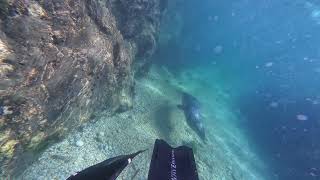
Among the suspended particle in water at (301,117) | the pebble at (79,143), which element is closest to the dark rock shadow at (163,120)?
the pebble at (79,143)

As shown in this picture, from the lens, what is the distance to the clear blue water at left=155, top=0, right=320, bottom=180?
51.1 feet

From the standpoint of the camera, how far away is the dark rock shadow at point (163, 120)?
28.1 ft

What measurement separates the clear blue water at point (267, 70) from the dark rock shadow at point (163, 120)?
19.1ft

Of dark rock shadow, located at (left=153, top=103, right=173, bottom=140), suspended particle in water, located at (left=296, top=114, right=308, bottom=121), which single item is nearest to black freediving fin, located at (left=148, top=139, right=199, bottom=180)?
dark rock shadow, located at (left=153, top=103, right=173, bottom=140)

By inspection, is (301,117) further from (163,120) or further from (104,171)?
(104,171)

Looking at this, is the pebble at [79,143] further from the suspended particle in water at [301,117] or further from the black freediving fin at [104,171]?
the suspended particle in water at [301,117]

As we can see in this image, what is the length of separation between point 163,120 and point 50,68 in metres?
5.50

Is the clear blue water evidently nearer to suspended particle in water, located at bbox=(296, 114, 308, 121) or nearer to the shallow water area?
suspended particle in water, located at bbox=(296, 114, 308, 121)

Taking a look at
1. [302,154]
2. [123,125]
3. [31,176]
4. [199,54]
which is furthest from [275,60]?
[31,176]

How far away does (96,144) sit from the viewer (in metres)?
6.20

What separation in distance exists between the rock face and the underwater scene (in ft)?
0.05

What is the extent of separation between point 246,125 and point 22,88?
16352 millimetres

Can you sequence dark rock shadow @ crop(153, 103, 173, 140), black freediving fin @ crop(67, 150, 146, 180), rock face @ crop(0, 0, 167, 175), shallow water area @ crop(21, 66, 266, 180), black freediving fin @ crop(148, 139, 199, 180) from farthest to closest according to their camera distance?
dark rock shadow @ crop(153, 103, 173, 140) → shallow water area @ crop(21, 66, 266, 180) → rock face @ crop(0, 0, 167, 175) → black freediving fin @ crop(148, 139, 199, 180) → black freediving fin @ crop(67, 150, 146, 180)

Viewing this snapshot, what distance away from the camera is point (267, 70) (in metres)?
32.8
